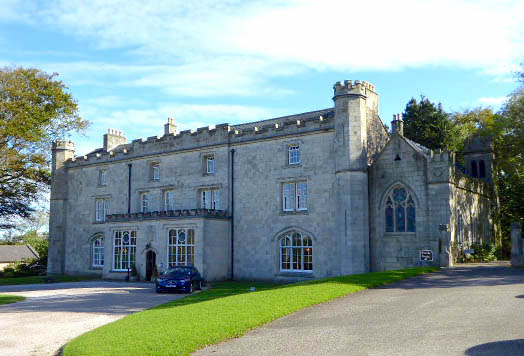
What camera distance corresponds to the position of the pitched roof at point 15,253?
63656mm

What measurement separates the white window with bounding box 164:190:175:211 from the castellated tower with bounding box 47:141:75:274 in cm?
1202

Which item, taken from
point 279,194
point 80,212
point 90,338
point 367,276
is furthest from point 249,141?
point 90,338

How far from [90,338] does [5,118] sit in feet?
113

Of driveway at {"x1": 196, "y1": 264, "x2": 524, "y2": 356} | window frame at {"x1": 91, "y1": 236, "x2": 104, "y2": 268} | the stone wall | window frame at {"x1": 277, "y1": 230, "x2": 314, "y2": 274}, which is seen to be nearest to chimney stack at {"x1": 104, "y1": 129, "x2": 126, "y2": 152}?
window frame at {"x1": 91, "y1": 236, "x2": 104, "y2": 268}

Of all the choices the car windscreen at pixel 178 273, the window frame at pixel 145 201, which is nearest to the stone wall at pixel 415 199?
the car windscreen at pixel 178 273

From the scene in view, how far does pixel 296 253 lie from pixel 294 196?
11.4 ft

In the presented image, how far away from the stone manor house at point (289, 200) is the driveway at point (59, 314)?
273 inches

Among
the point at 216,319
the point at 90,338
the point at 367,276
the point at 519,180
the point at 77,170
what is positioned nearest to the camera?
the point at 90,338

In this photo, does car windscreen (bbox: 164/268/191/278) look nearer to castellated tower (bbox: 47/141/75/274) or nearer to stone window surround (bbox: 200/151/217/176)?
stone window surround (bbox: 200/151/217/176)

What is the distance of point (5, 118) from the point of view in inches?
1609

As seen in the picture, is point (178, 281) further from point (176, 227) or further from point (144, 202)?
point (144, 202)

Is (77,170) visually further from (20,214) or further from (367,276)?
(367,276)

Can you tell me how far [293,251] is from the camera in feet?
99.7

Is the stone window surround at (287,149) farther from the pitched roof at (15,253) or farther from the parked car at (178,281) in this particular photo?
the pitched roof at (15,253)
